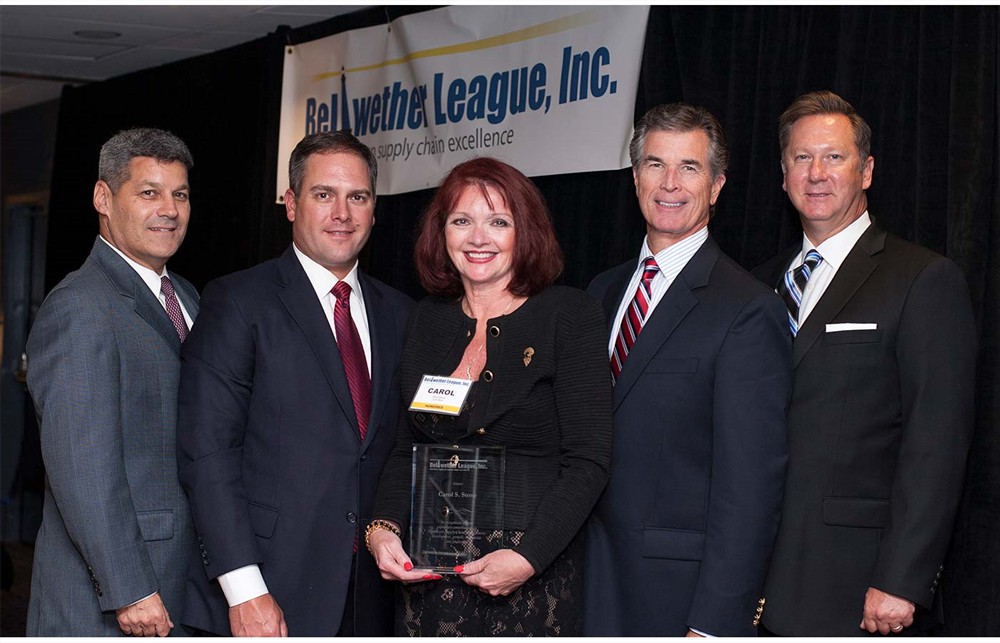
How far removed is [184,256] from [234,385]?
4.91m

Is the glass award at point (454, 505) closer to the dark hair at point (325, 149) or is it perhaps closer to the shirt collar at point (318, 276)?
the shirt collar at point (318, 276)

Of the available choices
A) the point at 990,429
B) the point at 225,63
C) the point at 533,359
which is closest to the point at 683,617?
the point at 533,359

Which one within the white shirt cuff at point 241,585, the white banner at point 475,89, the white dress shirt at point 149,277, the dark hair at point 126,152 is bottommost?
the white shirt cuff at point 241,585

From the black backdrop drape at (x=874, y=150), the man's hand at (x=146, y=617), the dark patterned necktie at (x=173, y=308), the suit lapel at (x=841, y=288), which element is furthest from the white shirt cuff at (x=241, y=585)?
the black backdrop drape at (x=874, y=150)

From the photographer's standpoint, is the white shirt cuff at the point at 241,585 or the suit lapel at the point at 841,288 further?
the suit lapel at the point at 841,288

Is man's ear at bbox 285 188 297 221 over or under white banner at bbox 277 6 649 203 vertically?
under

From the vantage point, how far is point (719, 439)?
8.17ft

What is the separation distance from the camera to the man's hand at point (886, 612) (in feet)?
8.43

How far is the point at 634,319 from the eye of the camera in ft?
9.02

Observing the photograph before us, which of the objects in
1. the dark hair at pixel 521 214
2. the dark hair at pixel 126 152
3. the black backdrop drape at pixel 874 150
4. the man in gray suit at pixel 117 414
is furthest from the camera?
the black backdrop drape at pixel 874 150

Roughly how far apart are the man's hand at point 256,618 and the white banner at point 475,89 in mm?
2269

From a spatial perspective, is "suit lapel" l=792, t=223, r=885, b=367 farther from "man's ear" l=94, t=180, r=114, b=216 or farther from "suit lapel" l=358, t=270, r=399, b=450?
"man's ear" l=94, t=180, r=114, b=216

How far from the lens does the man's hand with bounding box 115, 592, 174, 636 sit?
2.66 metres

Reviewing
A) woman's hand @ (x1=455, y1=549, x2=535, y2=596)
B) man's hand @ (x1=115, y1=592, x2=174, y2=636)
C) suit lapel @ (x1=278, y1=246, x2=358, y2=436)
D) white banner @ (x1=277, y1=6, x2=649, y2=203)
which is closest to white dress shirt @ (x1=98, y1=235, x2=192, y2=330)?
suit lapel @ (x1=278, y1=246, x2=358, y2=436)
